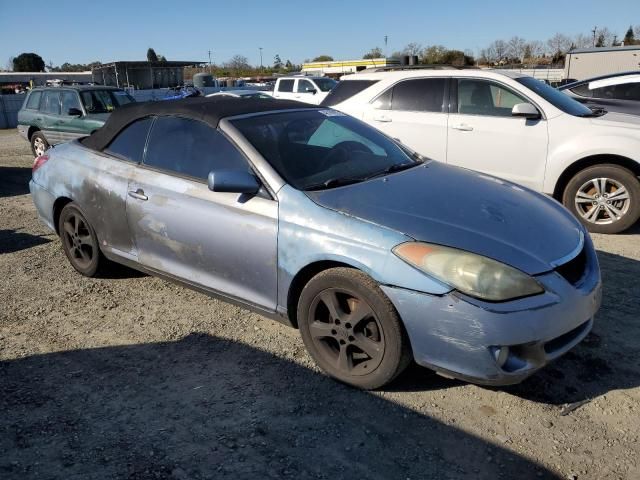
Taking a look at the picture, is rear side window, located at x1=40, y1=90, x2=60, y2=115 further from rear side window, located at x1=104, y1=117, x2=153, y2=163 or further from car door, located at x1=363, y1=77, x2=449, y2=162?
rear side window, located at x1=104, y1=117, x2=153, y2=163

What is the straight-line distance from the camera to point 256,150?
3.40 m

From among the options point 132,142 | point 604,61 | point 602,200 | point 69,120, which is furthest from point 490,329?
point 604,61

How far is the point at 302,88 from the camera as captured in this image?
17797 millimetres

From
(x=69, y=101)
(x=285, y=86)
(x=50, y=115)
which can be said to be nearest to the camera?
(x=69, y=101)

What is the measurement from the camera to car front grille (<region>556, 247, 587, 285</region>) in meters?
2.82

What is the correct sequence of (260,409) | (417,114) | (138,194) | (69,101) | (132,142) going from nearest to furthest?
(260,409) < (138,194) < (132,142) < (417,114) < (69,101)

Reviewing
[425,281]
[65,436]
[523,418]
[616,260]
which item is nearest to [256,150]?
[425,281]

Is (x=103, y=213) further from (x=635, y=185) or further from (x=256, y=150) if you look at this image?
(x=635, y=185)

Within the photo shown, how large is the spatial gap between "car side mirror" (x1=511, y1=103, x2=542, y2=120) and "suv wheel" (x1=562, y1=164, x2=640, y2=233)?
2.70ft

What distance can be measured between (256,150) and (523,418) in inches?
86.2

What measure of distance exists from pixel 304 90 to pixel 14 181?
10.2 meters

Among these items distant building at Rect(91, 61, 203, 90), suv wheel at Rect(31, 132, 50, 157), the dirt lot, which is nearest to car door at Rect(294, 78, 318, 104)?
suv wheel at Rect(31, 132, 50, 157)

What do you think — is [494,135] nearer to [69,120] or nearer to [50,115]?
[69,120]

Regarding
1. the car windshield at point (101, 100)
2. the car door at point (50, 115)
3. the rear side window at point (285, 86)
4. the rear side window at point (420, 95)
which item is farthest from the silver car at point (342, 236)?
the rear side window at point (285, 86)
